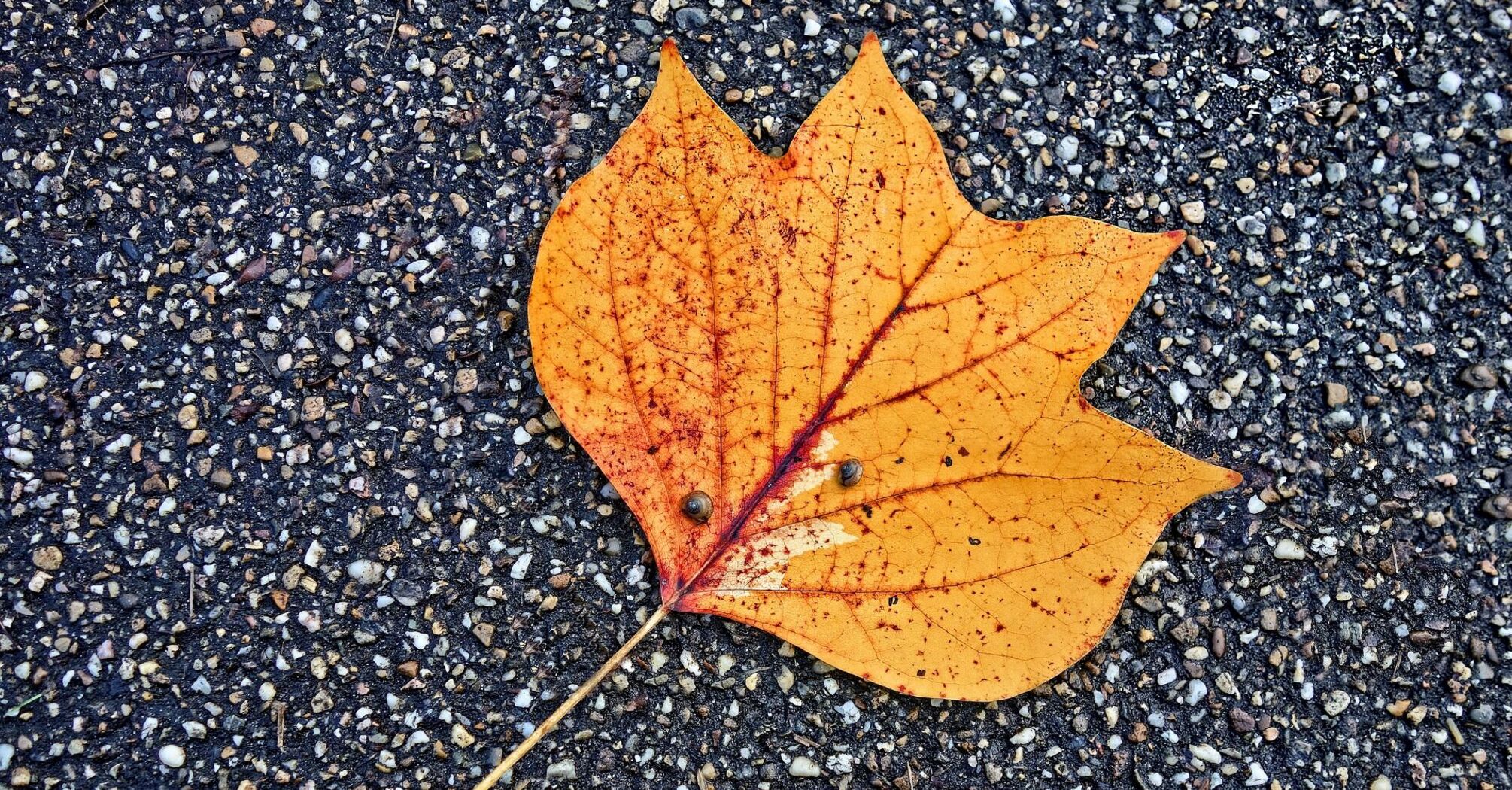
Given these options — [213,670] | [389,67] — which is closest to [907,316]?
[389,67]

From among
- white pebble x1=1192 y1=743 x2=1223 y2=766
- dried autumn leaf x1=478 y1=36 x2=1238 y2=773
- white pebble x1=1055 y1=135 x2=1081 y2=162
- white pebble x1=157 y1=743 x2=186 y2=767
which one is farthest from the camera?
white pebble x1=1055 y1=135 x2=1081 y2=162

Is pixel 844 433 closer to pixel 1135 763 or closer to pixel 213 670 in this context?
pixel 1135 763

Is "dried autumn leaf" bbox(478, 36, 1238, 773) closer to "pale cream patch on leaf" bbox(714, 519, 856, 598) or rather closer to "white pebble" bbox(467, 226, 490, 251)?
"pale cream patch on leaf" bbox(714, 519, 856, 598)

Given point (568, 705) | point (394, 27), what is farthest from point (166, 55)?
point (568, 705)


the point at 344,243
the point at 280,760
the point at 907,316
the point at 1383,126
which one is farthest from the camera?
the point at 1383,126

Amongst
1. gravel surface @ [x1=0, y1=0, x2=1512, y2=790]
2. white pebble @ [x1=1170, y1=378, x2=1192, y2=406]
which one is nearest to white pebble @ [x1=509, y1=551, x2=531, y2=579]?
gravel surface @ [x1=0, y1=0, x2=1512, y2=790]

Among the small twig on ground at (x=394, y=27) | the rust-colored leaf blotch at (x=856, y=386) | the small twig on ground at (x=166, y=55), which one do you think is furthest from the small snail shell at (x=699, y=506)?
the small twig on ground at (x=166, y=55)

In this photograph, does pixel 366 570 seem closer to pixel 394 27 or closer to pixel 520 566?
pixel 520 566
